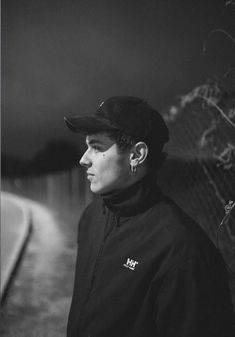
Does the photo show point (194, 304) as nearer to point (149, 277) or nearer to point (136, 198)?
point (149, 277)

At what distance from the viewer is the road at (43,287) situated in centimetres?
219

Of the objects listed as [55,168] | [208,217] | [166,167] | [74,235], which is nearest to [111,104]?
[208,217]

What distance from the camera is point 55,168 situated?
3115mm

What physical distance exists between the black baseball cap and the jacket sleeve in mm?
457

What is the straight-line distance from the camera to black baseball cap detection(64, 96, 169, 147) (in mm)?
1120

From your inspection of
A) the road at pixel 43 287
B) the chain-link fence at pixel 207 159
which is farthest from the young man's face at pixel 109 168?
the road at pixel 43 287

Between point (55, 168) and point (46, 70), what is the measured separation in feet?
3.87

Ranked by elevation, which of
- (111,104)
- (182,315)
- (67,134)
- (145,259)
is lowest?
(182,315)

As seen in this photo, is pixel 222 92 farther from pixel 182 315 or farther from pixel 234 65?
pixel 182 315

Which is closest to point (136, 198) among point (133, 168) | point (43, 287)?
point (133, 168)

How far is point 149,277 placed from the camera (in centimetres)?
104

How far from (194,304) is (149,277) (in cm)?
17

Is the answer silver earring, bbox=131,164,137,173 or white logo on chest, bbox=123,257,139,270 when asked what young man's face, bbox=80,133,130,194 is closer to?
silver earring, bbox=131,164,137,173

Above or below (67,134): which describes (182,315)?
below
